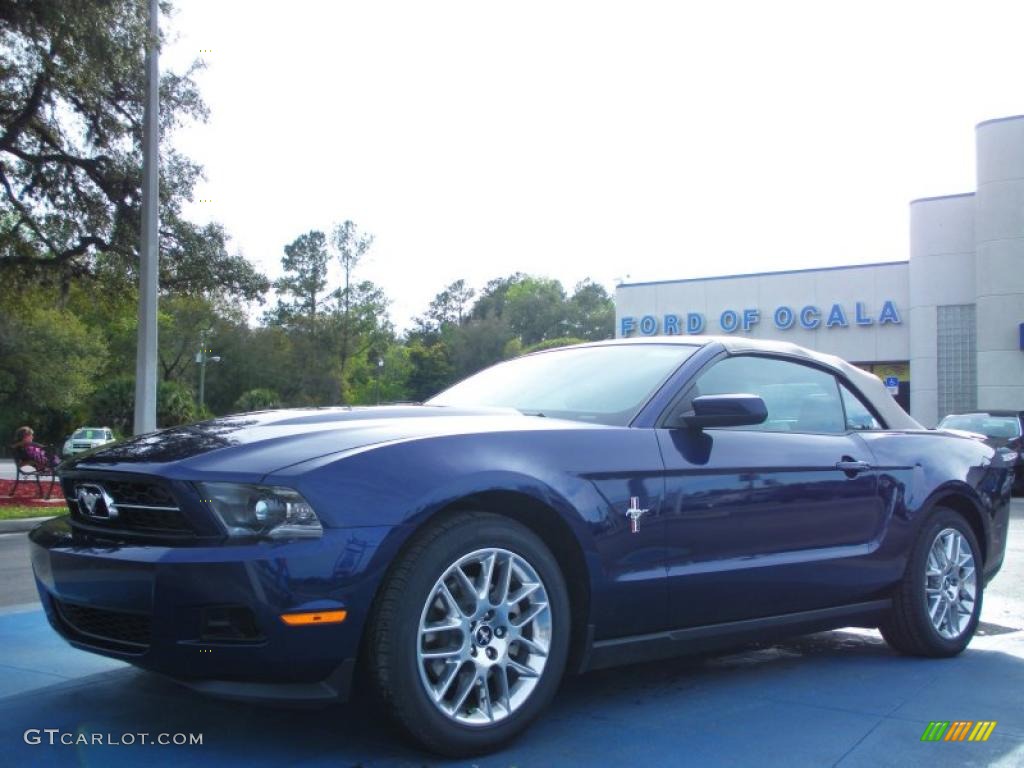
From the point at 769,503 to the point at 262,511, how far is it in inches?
84.0

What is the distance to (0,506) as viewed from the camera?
1509 cm

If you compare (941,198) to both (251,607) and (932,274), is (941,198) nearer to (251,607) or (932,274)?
(932,274)

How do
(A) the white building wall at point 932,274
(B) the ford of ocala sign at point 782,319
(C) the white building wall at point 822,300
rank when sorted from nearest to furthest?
(A) the white building wall at point 932,274
(C) the white building wall at point 822,300
(B) the ford of ocala sign at point 782,319

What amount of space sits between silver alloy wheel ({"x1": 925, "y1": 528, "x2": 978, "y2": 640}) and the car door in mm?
523

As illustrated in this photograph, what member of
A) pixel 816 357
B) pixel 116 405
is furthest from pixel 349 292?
pixel 816 357

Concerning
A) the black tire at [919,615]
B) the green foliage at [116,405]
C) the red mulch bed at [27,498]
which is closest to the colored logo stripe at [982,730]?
the black tire at [919,615]

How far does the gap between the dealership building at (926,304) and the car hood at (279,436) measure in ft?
95.3

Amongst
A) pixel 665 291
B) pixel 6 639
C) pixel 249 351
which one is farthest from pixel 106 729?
pixel 249 351

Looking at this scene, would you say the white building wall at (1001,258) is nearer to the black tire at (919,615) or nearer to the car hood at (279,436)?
the black tire at (919,615)

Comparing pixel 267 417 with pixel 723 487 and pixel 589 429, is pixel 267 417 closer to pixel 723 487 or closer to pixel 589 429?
pixel 589 429

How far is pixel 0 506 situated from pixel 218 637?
1376cm

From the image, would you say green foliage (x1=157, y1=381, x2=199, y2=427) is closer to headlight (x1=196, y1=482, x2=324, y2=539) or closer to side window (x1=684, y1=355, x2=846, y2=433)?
side window (x1=684, y1=355, x2=846, y2=433)

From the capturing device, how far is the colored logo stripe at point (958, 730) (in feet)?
12.4

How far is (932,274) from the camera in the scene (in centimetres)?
3209
